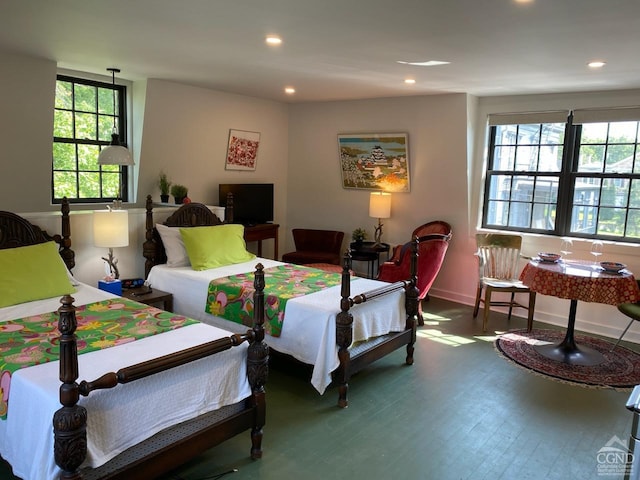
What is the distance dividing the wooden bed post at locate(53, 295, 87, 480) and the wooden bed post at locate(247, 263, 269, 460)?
932 millimetres

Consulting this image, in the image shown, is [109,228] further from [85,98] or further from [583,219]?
[583,219]

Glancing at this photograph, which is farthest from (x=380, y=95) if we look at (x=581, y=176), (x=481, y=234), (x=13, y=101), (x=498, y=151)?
(x=13, y=101)

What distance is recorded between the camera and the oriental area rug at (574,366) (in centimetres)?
394

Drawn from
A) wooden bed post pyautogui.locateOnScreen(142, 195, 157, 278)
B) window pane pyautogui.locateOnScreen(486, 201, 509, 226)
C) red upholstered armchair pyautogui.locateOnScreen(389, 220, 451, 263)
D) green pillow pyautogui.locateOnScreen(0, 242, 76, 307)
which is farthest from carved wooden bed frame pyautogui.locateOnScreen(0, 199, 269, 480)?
window pane pyautogui.locateOnScreen(486, 201, 509, 226)

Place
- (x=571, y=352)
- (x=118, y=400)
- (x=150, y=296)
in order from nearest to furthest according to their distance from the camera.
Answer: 1. (x=118, y=400)
2. (x=150, y=296)
3. (x=571, y=352)

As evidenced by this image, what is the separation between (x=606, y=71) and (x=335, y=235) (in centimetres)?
383

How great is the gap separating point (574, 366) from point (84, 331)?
3835mm

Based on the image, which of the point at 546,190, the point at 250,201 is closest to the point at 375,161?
the point at 250,201

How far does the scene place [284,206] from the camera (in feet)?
25.0

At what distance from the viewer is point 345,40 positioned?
3.53 m

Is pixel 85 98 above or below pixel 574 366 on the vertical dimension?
above

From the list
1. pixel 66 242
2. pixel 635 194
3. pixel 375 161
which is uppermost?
pixel 375 161

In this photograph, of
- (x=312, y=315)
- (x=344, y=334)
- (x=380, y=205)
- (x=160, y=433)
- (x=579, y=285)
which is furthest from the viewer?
(x=380, y=205)

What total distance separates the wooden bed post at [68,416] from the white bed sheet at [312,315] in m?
1.69
